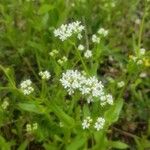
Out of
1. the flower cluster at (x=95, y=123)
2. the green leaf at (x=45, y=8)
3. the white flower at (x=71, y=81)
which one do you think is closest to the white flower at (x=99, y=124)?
the flower cluster at (x=95, y=123)

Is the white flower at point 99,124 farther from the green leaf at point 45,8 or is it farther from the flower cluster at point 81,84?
the green leaf at point 45,8

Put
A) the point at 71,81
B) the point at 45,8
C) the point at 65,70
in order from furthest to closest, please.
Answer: the point at 45,8 < the point at 65,70 < the point at 71,81

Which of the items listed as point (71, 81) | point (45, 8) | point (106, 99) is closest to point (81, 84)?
point (71, 81)

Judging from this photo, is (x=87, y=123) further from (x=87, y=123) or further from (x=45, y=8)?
(x=45, y=8)

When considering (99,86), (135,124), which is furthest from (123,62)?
(99,86)

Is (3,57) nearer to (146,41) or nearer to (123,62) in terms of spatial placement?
(123,62)

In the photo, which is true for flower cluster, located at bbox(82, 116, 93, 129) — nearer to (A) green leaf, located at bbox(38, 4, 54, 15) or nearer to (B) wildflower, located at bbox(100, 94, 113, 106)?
(B) wildflower, located at bbox(100, 94, 113, 106)

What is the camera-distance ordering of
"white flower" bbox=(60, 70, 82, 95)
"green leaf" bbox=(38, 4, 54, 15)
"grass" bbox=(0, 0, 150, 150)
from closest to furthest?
"white flower" bbox=(60, 70, 82, 95) < "grass" bbox=(0, 0, 150, 150) < "green leaf" bbox=(38, 4, 54, 15)

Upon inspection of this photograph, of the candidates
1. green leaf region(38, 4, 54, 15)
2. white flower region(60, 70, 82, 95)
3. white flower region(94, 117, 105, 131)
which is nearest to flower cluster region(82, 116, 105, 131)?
white flower region(94, 117, 105, 131)
